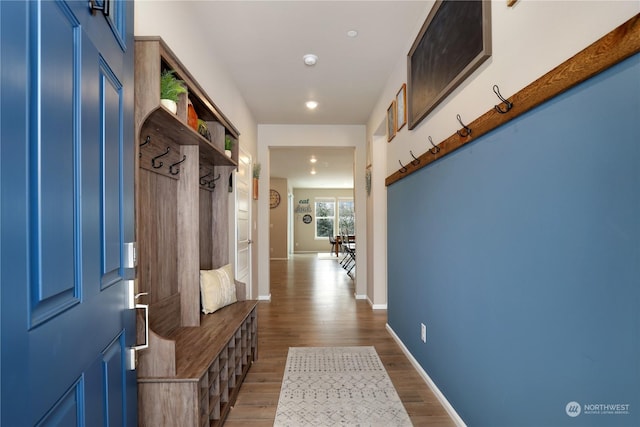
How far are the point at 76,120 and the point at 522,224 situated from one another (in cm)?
146

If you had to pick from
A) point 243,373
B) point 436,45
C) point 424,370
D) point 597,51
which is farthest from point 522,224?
point 243,373

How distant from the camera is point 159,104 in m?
1.48

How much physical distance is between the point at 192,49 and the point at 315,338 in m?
2.75

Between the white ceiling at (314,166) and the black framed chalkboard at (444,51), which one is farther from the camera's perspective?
the white ceiling at (314,166)

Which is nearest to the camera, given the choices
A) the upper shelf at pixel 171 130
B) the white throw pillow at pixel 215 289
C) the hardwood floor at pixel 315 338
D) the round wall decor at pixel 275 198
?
the upper shelf at pixel 171 130

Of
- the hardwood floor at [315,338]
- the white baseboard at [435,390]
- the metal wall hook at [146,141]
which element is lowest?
the hardwood floor at [315,338]

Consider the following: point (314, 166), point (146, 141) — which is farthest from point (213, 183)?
point (314, 166)

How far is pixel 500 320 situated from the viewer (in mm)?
1455

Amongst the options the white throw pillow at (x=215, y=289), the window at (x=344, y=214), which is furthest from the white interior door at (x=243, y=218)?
the window at (x=344, y=214)

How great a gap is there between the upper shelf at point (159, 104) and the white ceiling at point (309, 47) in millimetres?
744

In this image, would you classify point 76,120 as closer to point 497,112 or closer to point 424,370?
point 497,112

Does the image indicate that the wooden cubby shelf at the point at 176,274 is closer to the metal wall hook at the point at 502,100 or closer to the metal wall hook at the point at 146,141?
the metal wall hook at the point at 146,141

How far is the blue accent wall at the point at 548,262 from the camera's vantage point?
885mm

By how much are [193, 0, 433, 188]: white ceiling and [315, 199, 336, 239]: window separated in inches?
359
